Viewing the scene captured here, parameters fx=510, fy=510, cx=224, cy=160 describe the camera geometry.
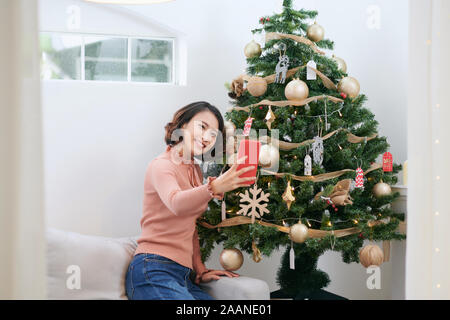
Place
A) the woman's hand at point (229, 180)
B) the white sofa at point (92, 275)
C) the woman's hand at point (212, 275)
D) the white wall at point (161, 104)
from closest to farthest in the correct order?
the woman's hand at point (229, 180) → the white sofa at point (92, 275) → the woman's hand at point (212, 275) → the white wall at point (161, 104)

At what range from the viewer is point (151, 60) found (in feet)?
9.48

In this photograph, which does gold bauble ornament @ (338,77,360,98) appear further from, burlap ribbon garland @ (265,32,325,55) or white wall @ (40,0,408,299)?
white wall @ (40,0,408,299)

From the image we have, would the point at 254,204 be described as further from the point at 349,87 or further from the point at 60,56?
the point at 60,56

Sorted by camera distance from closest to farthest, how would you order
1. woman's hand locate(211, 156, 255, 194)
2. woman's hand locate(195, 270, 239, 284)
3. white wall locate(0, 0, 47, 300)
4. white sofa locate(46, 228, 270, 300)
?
white wall locate(0, 0, 47, 300), woman's hand locate(211, 156, 255, 194), white sofa locate(46, 228, 270, 300), woman's hand locate(195, 270, 239, 284)

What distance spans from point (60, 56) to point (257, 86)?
1.17m

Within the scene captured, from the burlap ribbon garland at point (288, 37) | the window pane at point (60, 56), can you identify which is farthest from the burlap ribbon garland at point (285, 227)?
the window pane at point (60, 56)

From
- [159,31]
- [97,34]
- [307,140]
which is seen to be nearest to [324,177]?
[307,140]

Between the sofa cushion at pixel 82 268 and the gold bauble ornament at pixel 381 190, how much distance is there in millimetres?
1173

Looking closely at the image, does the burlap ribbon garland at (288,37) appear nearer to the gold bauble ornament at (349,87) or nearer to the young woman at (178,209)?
the gold bauble ornament at (349,87)

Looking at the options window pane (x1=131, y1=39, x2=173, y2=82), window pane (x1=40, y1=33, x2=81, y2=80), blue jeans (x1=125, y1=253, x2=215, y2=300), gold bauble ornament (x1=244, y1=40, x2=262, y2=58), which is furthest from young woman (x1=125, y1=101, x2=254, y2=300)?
window pane (x1=40, y1=33, x2=81, y2=80)

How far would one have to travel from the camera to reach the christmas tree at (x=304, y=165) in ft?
7.11

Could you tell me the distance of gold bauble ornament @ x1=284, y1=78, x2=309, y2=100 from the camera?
2166 millimetres

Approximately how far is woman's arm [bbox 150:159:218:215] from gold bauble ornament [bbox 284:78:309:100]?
20.7 inches

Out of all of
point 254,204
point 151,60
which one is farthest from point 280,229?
point 151,60
